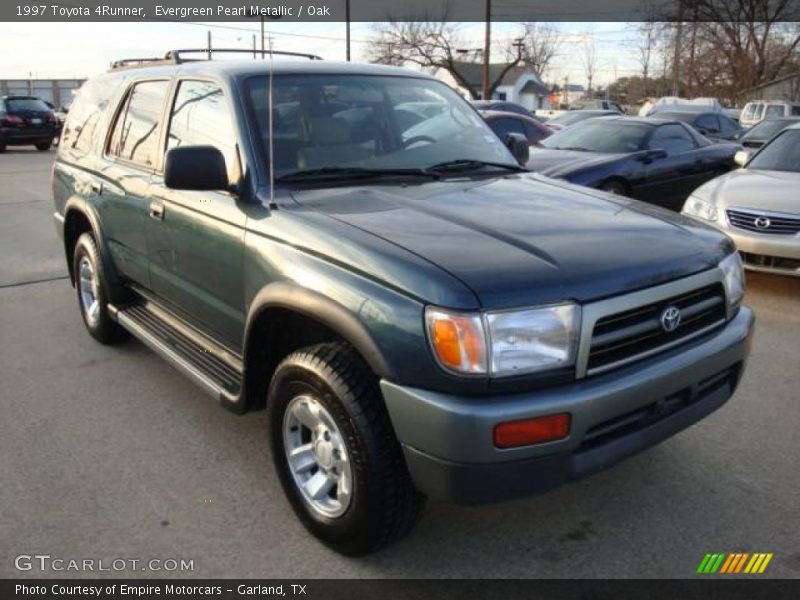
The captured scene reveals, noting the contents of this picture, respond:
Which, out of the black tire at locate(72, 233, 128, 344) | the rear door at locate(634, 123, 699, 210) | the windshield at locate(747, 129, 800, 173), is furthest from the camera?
the rear door at locate(634, 123, 699, 210)

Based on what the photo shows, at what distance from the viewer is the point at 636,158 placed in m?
8.74

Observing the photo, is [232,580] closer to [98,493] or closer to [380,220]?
[98,493]

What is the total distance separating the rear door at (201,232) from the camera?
124 inches

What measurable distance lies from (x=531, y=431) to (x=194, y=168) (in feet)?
5.64

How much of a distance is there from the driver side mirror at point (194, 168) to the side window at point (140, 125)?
3.26 feet

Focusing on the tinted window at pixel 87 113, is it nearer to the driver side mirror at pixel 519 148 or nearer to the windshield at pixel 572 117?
the driver side mirror at pixel 519 148

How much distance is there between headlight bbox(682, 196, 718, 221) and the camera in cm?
636

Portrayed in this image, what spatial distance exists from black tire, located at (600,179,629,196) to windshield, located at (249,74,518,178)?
15.7 ft

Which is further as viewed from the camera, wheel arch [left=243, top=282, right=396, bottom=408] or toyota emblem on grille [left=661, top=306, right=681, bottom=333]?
toyota emblem on grille [left=661, top=306, right=681, bottom=333]

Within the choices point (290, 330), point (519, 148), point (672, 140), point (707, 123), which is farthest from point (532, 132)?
point (290, 330)

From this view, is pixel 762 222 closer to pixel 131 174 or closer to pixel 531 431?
pixel 531 431

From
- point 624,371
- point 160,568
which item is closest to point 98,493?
point 160,568

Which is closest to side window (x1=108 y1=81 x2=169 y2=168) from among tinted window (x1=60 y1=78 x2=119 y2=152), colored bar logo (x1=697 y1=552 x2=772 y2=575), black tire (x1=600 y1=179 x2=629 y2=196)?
tinted window (x1=60 y1=78 x2=119 y2=152)

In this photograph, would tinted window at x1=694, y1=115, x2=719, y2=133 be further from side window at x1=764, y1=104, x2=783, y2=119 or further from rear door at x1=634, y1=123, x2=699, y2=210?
side window at x1=764, y1=104, x2=783, y2=119
